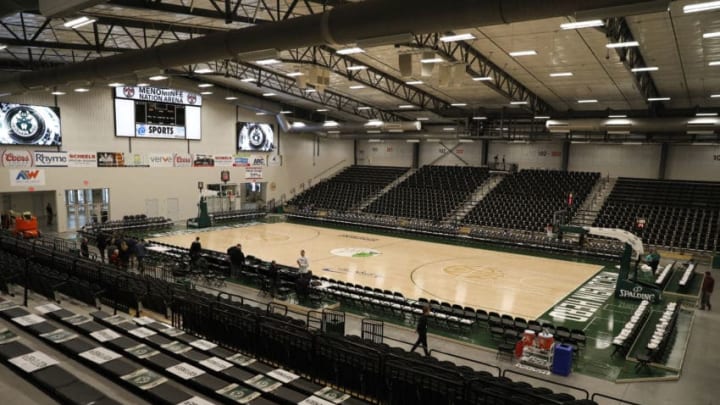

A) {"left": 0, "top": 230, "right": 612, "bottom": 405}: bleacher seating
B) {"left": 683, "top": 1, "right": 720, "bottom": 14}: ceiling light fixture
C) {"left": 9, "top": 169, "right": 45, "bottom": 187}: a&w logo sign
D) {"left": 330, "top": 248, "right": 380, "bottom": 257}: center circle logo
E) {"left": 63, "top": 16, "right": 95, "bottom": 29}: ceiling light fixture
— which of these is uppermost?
{"left": 683, "top": 1, "right": 720, "bottom": 14}: ceiling light fixture

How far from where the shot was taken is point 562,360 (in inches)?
Answer: 399

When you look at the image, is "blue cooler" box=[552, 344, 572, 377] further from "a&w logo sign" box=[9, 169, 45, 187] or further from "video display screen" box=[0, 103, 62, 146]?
"video display screen" box=[0, 103, 62, 146]

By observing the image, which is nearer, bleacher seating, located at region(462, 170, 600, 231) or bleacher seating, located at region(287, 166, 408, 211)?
bleacher seating, located at region(462, 170, 600, 231)

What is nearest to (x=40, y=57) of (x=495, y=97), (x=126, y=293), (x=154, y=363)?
(x=126, y=293)

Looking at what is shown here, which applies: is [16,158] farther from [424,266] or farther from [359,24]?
[359,24]

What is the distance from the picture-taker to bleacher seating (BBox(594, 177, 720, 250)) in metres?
24.9

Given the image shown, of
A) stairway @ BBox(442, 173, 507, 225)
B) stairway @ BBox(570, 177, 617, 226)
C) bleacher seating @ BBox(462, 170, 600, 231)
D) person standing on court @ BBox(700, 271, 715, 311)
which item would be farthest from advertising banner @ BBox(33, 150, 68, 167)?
person standing on court @ BBox(700, 271, 715, 311)

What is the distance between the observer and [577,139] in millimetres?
32188

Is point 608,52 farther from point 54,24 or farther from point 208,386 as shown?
point 54,24

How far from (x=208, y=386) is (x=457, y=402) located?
349 centimetres

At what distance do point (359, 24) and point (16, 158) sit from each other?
25.7 m

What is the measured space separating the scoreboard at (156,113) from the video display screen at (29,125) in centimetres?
358

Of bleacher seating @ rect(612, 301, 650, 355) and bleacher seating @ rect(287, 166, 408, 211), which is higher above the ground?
bleacher seating @ rect(287, 166, 408, 211)

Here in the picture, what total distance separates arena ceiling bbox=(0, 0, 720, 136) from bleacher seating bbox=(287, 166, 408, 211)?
→ 31.5 feet
